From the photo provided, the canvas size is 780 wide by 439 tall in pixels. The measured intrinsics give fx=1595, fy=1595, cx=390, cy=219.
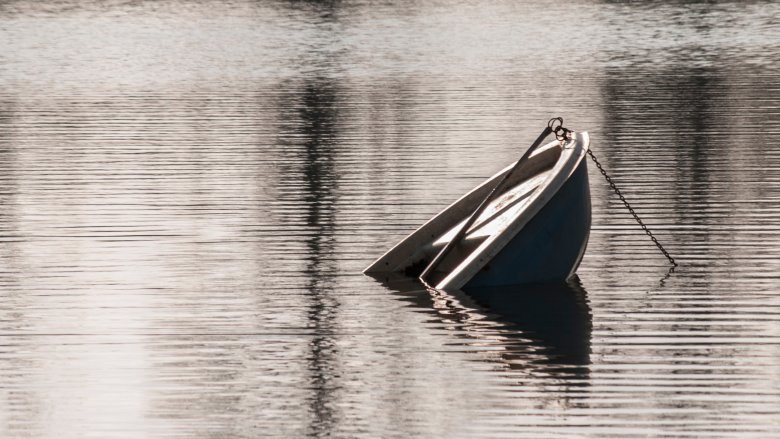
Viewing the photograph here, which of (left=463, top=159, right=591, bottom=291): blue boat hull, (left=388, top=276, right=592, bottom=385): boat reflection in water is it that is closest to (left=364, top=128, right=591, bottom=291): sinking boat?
(left=463, top=159, right=591, bottom=291): blue boat hull

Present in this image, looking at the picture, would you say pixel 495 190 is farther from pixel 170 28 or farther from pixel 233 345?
pixel 170 28

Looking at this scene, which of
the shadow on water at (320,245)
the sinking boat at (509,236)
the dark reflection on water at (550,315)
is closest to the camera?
the shadow on water at (320,245)

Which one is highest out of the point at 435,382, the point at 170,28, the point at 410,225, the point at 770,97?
the point at 435,382

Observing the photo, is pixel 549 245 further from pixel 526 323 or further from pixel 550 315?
pixel 526 323

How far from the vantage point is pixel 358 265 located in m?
18.8

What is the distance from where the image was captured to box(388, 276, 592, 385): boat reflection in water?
14102mm

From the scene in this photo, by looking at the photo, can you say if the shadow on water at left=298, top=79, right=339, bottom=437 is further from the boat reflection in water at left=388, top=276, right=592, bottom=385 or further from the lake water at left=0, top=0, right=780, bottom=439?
the boat reflection in water at left=388, top=276, right=592, bottom=385

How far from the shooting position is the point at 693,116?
111ft

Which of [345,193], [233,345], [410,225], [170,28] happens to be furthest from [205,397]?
[170,28]

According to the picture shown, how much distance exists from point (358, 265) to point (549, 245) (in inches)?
101

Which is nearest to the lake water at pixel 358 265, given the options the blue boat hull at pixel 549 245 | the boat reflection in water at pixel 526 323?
the boat reflection in water at pixel 526 323

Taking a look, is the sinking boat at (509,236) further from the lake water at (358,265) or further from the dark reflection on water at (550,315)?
the lake water at (358,265)

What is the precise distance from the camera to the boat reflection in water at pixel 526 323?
14.1 metres

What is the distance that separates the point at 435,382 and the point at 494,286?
3.83 meters
